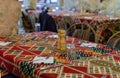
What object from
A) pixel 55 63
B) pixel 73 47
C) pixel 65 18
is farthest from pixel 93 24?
pixel 55 63

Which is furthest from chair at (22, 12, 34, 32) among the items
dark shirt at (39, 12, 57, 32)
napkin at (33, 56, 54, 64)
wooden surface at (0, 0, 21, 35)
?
napkin at (33, 56, 54, 64)

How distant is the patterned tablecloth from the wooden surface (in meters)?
0.37

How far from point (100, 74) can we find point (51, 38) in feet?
3.36

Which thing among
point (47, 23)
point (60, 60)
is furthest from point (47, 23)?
point (60, 60)

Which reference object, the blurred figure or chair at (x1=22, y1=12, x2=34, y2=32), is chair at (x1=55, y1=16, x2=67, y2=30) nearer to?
the blurred figure

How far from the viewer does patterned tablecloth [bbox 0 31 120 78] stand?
1.28 m

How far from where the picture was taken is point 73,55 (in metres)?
1.62

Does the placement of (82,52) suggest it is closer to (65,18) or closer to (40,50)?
(40,50)

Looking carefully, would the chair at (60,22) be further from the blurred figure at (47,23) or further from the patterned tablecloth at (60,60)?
the patterned tablecloth at (60,60)

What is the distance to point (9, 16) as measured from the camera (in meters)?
2.46

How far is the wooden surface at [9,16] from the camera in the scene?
2396mm

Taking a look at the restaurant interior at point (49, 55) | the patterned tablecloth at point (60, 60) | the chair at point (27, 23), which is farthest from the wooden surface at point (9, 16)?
the chair at point (27, 23)

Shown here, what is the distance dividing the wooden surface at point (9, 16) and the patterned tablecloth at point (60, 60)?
0.37 meters

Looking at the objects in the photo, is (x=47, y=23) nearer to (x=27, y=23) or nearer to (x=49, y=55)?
(x=27, y=23)
